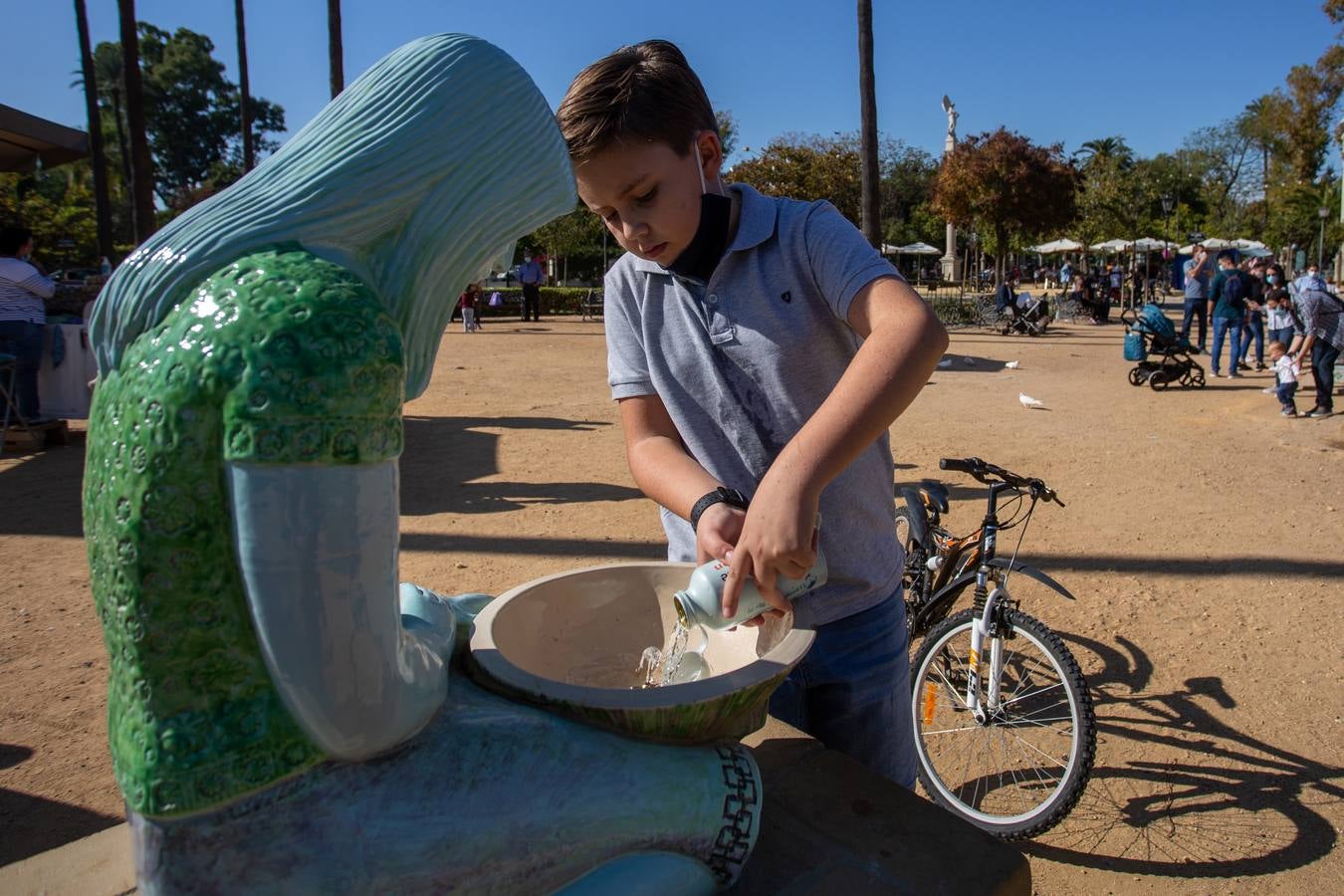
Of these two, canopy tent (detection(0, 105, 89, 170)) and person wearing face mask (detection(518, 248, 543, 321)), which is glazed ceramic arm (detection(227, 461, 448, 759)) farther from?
person wearing face mask (detection(518, 248, 543, 321))

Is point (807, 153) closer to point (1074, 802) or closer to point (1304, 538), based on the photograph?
point (1304, 538)

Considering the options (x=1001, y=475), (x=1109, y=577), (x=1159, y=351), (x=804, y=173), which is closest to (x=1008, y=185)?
(x=804, y=173)

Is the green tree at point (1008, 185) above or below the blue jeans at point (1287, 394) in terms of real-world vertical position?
above

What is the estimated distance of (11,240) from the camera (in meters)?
7.50

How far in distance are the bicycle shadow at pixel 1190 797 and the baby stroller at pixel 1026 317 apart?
54.0 ft

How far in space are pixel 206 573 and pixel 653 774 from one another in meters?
0.58

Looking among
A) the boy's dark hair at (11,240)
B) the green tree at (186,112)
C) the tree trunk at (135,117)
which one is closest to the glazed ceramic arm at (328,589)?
the boy's dark hair at (11,240)

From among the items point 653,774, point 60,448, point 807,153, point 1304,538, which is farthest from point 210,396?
point 807,153

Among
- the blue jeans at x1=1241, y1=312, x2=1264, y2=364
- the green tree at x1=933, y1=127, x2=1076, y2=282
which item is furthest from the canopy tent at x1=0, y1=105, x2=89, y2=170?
the green tree at x1=933, y1=127, x2=1076, y2=282

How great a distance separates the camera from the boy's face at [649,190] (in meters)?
1.45

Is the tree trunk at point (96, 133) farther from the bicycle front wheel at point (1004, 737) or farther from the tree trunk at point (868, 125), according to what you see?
the bicycle front wheel at point (1004, 737)

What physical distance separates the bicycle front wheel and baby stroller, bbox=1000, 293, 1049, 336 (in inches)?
660

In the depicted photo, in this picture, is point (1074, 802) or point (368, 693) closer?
point (368, 693)

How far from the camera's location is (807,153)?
26.2m
